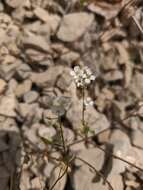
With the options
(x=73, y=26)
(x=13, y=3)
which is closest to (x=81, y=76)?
(x=73, y=26)

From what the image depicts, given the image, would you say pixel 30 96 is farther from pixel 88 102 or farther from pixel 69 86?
pixel 88 102

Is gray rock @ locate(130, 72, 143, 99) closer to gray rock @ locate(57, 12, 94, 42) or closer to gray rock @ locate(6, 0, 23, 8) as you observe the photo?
gray rock @ locate(57, 12, 94, 42)

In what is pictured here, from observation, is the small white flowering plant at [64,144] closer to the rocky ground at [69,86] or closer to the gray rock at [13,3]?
the rocky ground at [69,86]

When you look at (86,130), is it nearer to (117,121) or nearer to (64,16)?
Result: (117,121)

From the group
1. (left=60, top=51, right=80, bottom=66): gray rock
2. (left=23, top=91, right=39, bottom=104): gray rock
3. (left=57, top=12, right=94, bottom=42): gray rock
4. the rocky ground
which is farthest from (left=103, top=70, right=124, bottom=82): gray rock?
(left=23, top=91, right=39, bottom=104): gray rock

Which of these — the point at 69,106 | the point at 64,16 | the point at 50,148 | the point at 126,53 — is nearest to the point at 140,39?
the point at 126,53

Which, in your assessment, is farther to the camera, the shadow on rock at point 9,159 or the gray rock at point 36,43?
the gray rock at point 36,43

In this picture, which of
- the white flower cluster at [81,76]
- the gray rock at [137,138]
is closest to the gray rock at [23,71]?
the white flower cluster at [81,76]

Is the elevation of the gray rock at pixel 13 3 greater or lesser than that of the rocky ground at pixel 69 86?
greater

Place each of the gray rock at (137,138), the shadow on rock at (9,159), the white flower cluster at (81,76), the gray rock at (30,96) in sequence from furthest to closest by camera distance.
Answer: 1. the gray rock at (30,96)
2. the gray rock at (137,138)
3. the shadow on rock at (9,159)
4. the white flower cluster at (81,76)
